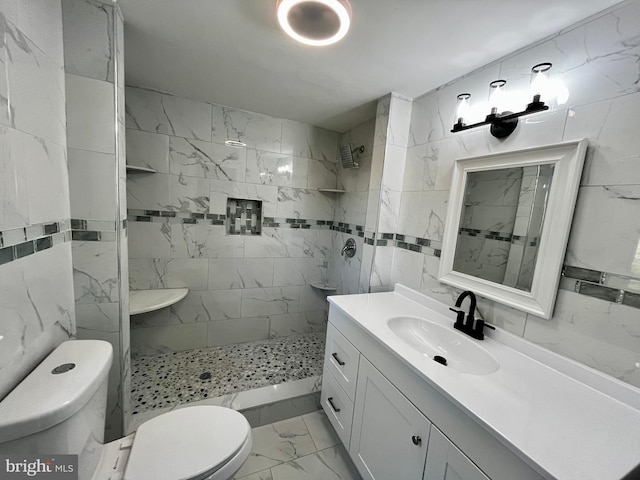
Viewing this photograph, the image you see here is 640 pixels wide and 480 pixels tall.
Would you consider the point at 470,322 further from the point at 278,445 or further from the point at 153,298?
the point at 153,298

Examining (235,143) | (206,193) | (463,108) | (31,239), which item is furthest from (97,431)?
(463,108)

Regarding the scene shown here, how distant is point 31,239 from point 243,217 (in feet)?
4.75

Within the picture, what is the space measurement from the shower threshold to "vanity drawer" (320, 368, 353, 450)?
253mm

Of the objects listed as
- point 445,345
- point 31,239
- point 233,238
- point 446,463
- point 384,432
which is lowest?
point 384,432

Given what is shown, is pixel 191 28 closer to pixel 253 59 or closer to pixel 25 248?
pixel 253 59

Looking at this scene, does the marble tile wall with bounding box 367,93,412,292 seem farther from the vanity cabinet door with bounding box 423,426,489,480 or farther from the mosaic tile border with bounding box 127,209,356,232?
the vanity cabinet door with bounding box 423,426,489,480

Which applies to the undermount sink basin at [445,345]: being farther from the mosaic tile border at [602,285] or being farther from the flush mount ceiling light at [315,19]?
the flush mount ceiling light at [315,19]

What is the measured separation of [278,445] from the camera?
145cm

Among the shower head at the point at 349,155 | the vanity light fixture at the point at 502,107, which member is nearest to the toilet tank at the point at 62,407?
the vanity light fixture at the point at 502,107

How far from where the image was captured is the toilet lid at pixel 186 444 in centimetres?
81

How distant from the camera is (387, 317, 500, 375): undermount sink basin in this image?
106 centimetres

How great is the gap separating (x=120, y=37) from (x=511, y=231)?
199cm

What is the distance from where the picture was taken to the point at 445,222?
4.62ft
